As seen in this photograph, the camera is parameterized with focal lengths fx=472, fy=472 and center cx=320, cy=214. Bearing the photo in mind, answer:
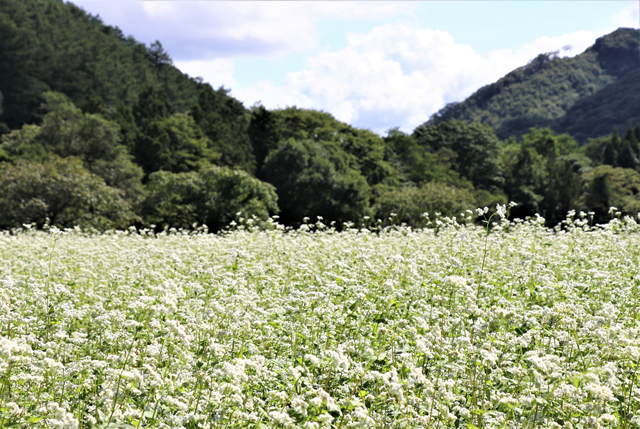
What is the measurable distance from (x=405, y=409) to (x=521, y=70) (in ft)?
692

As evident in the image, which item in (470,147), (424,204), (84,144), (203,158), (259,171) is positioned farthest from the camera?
(470,147)

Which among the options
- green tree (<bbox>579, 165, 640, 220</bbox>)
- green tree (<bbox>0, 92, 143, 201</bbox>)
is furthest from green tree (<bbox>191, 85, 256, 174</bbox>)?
green tree (<bbox>579, 165, 640, 220</bbox>)

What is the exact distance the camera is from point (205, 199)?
28.6 metres

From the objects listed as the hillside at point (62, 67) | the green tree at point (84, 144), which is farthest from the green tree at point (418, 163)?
the hillside at point (62, 67)

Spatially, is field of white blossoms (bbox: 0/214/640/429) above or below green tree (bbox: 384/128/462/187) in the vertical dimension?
below

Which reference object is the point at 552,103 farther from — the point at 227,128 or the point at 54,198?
the point at 54,198

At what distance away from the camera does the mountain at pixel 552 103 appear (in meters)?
142

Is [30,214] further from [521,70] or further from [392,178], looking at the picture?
[521,70]

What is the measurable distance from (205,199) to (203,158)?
1601 centimetres

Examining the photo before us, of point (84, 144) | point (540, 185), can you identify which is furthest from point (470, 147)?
point (84, 144)

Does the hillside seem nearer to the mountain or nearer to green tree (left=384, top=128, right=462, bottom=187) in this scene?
green tree (left=384, top=128, right=462, bottom=187)

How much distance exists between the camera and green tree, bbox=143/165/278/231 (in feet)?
90.8

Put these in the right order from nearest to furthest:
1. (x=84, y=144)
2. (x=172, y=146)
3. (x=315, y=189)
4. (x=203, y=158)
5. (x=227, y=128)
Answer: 1. (x=315, y=189)
2. (x=84, y=144)
3. (x=203, y=158)
4. (x=172, y=146)
5. (x=227, y=128)

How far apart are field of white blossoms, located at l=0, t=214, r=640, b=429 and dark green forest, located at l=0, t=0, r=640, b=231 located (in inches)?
308
